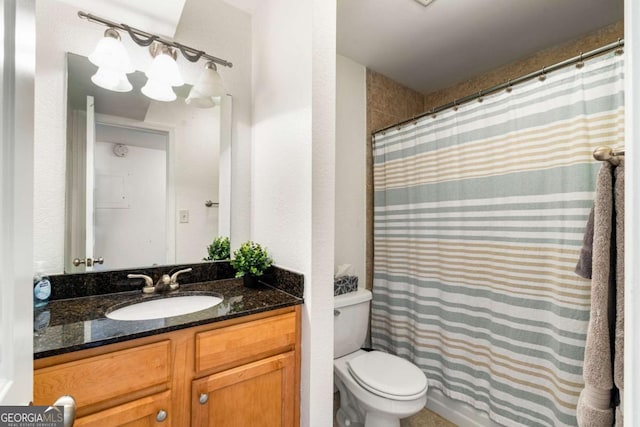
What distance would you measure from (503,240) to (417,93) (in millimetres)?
1634

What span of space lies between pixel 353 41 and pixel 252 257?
1.54m

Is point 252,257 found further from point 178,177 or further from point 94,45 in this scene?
point 94,45

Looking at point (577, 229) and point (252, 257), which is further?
point (252, 257)

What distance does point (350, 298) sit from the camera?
68.3 inches

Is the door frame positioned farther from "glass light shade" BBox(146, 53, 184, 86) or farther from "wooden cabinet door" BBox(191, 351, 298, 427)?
"glass light shade" BBox(146, 53, 184, 86)

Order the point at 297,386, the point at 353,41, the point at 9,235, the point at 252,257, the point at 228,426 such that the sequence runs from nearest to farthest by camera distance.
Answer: the point at 9,235 → the point at 228,426 → the point at 297,386 → the point at 252,257 → the point at 353,41

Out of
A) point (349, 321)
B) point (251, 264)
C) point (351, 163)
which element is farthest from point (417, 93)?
point (251, 264)

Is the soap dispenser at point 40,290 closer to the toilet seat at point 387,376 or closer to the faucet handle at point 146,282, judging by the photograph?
the faucet handle at point 146,282

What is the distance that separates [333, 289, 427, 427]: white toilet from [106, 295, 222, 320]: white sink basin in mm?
776

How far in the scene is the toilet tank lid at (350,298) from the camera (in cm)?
169

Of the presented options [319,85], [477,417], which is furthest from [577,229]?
[319,85]

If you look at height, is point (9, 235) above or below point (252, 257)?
above

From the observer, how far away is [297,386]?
116 centimetres

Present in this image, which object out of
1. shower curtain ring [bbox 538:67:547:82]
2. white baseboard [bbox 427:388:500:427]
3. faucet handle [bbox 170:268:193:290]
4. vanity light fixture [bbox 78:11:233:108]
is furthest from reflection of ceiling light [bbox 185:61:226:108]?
white baseboard [bbox 427:388:500:427]
